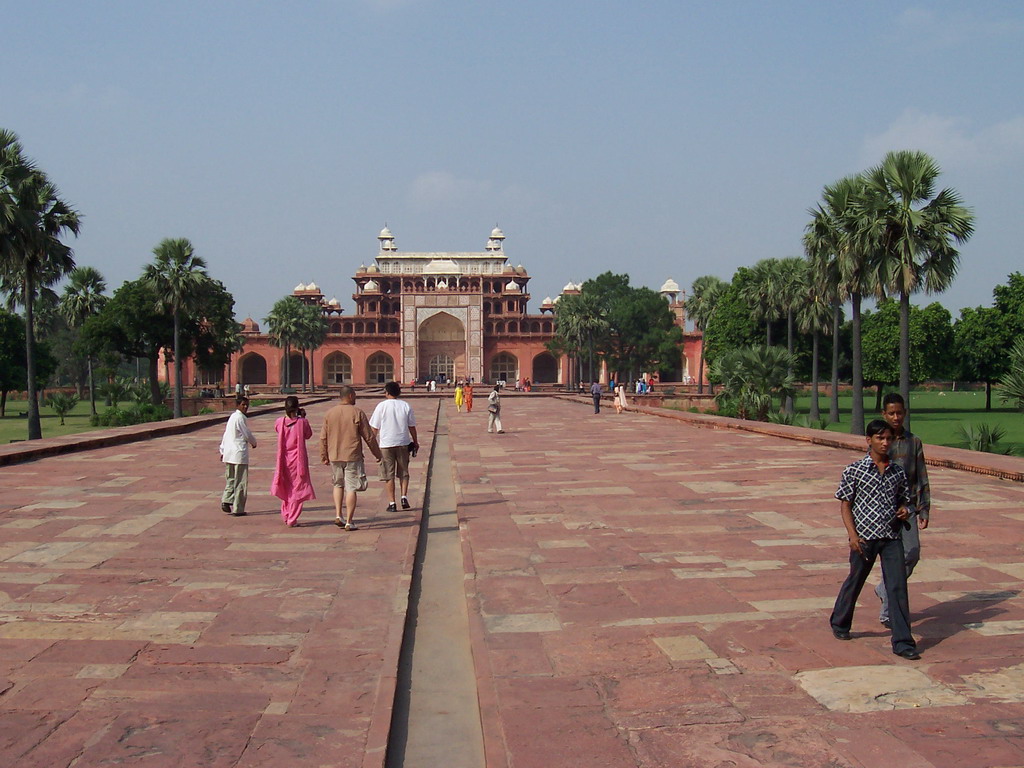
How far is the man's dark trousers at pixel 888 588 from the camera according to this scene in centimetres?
470

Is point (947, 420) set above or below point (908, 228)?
below

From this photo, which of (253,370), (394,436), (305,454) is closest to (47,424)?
(394,436)

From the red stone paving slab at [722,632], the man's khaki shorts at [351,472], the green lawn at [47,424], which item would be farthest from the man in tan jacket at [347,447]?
the green lawn at [47,424]

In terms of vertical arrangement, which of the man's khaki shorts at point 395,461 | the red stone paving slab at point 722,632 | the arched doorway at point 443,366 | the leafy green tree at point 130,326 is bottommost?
the red stone paving slab at point 722,632

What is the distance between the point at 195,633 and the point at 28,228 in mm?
19487

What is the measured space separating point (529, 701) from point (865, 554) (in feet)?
6.34

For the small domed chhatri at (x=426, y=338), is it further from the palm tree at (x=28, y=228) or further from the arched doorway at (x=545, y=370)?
the palm tree at (x=28, y=228)

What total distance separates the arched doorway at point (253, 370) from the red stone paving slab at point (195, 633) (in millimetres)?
67716

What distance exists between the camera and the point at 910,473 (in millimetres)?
5094

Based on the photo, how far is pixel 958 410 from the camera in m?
43.2

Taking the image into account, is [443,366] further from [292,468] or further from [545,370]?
[292,468]

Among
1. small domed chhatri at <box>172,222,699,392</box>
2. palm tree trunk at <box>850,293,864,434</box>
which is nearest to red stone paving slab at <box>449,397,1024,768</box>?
palm tree trunk at <box>850,293,864,434</box>

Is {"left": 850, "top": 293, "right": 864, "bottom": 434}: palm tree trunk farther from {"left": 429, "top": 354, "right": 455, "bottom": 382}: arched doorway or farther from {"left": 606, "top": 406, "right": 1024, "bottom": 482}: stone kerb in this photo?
{"left": 429, "top": 354, "right": 455, "bottom": 382}: arched doorway

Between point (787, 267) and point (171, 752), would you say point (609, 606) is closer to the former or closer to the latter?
point (171, 752)
